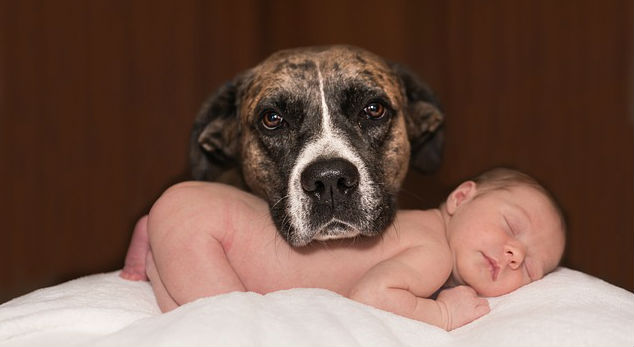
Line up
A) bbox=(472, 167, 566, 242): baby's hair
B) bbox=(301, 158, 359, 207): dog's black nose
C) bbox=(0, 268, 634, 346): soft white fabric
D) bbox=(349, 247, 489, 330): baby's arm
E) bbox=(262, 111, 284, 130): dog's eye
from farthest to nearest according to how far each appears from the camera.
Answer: bbox=(262, 111, 284, 130): dog's eye < bbox=(472, 167, 566, 242): baby's hair < bbox=(301, 158, 359, 207): dog's black nose < bbox=(349, 247, 489, 330): baby's arm < bbox=(0, 268, 634, 346): soft white fabric

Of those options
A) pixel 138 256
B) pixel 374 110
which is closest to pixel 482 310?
pixel 374 110

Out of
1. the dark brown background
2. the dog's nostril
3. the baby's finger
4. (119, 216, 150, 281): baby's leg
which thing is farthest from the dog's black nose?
the dark brown background

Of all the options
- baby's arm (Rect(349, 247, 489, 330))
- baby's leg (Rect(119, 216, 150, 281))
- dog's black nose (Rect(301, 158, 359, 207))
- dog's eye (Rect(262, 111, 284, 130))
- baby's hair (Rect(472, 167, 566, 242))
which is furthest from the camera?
dog's eye (Rect(262, 111, 284, 130))

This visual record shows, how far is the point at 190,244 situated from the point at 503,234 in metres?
0.96

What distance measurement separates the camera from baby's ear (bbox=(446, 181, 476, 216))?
224 cm

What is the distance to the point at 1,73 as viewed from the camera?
3273 mm

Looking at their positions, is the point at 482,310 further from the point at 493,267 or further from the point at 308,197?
the point at 308,197

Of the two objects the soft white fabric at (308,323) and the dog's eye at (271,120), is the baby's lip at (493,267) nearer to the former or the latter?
the soft white fabric at (308,323)

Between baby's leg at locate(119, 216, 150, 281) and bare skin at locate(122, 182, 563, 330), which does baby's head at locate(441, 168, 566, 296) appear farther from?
baby's leg at locate(119, 216, 150, 281)

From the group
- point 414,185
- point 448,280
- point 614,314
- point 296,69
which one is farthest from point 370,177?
point 414,185

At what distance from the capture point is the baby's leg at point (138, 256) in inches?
92.1

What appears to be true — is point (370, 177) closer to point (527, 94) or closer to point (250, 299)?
point (250, 299)

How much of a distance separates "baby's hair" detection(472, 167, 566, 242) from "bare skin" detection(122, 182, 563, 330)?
56mm

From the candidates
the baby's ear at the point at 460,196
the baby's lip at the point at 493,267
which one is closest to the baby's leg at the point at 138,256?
the baby's ear at the point at 460,196
